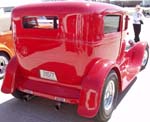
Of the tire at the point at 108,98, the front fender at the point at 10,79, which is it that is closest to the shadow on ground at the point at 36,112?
the tire at the point at 108,98

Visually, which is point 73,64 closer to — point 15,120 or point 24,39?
point 24,39

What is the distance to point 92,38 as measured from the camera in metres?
3.58

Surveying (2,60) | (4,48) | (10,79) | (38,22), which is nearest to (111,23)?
(38,22)

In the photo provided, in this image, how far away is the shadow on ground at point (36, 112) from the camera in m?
4.03

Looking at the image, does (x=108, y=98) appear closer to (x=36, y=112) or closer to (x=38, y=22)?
(x=36, y=112)

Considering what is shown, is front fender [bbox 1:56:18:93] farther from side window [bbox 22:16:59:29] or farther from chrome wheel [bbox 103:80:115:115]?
chrome wheel [bbox 103:80:115:115]

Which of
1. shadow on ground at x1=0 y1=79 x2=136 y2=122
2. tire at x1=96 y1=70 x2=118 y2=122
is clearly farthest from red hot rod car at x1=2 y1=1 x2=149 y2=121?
shadow on ground at x1=0 y1=79 x2=136 y2=122

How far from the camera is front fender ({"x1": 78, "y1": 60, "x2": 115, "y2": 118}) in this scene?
3549 mm

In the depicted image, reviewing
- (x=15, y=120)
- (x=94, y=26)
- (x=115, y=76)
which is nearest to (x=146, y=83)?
(x=115, y=76)

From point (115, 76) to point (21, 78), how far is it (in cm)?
147

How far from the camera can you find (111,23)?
4.31 metres

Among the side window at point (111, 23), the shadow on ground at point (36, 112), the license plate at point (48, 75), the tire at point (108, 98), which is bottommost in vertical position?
the shadow on ground at point (36, 112)

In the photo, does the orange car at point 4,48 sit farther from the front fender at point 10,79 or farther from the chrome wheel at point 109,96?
the chrome wheel at point 109,96

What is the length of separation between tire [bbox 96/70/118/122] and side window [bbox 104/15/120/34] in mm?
659
